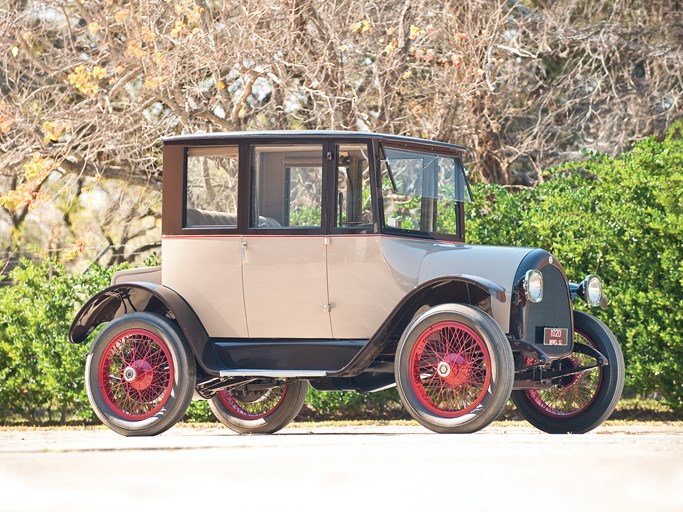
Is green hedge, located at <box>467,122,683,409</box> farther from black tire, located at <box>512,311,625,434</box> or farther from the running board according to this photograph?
the running board

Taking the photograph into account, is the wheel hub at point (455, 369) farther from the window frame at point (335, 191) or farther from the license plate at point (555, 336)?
the window frame at point (335, 191)

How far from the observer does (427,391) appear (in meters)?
6.73

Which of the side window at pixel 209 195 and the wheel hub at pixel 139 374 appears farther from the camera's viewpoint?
the side window at pixel 209 195

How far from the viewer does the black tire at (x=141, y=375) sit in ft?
23.9

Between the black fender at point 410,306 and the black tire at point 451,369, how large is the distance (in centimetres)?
25

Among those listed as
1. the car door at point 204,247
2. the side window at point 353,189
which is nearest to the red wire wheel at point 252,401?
the car door at point 204,247

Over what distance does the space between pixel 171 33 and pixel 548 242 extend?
508 cm

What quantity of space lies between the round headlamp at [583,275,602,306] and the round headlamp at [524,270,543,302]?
865 mm

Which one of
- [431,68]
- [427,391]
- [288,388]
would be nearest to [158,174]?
[431,68]

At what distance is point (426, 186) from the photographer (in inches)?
304

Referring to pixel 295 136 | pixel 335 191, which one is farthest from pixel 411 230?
pixel 295 136

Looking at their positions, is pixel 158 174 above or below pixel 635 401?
above

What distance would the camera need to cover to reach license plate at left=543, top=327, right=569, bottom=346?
717cm

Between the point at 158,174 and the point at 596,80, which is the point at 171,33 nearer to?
the point at 158,174
